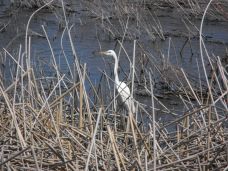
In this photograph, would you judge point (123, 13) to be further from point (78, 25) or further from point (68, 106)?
point (68, 106)

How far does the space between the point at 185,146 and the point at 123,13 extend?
968 cm

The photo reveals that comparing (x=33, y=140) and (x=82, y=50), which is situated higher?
(x=33, y=140)

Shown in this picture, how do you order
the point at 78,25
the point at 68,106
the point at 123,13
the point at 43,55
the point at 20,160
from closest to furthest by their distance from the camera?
the point at 20,160
the point at 68,106
the point at 43,55
the point at 123,13
the point at 78,25

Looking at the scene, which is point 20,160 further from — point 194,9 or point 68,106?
point 194,9

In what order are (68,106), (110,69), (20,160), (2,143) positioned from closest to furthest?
(20,160)
(2,143)
(68,106)
(110,69)

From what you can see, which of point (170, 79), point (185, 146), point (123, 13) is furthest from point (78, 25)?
point (185, 146)

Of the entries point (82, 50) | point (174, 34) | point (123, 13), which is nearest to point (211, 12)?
point (174, 34)

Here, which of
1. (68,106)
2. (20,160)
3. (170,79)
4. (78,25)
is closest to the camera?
(20,160)

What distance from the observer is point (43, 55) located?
1232cm

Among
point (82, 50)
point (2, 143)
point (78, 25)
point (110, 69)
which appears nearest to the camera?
point (2, 143)

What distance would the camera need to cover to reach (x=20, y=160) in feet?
15.2

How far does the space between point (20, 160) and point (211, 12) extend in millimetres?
12433

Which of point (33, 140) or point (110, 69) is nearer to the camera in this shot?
point (33, 140)

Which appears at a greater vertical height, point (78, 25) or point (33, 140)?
point (33, 140)
